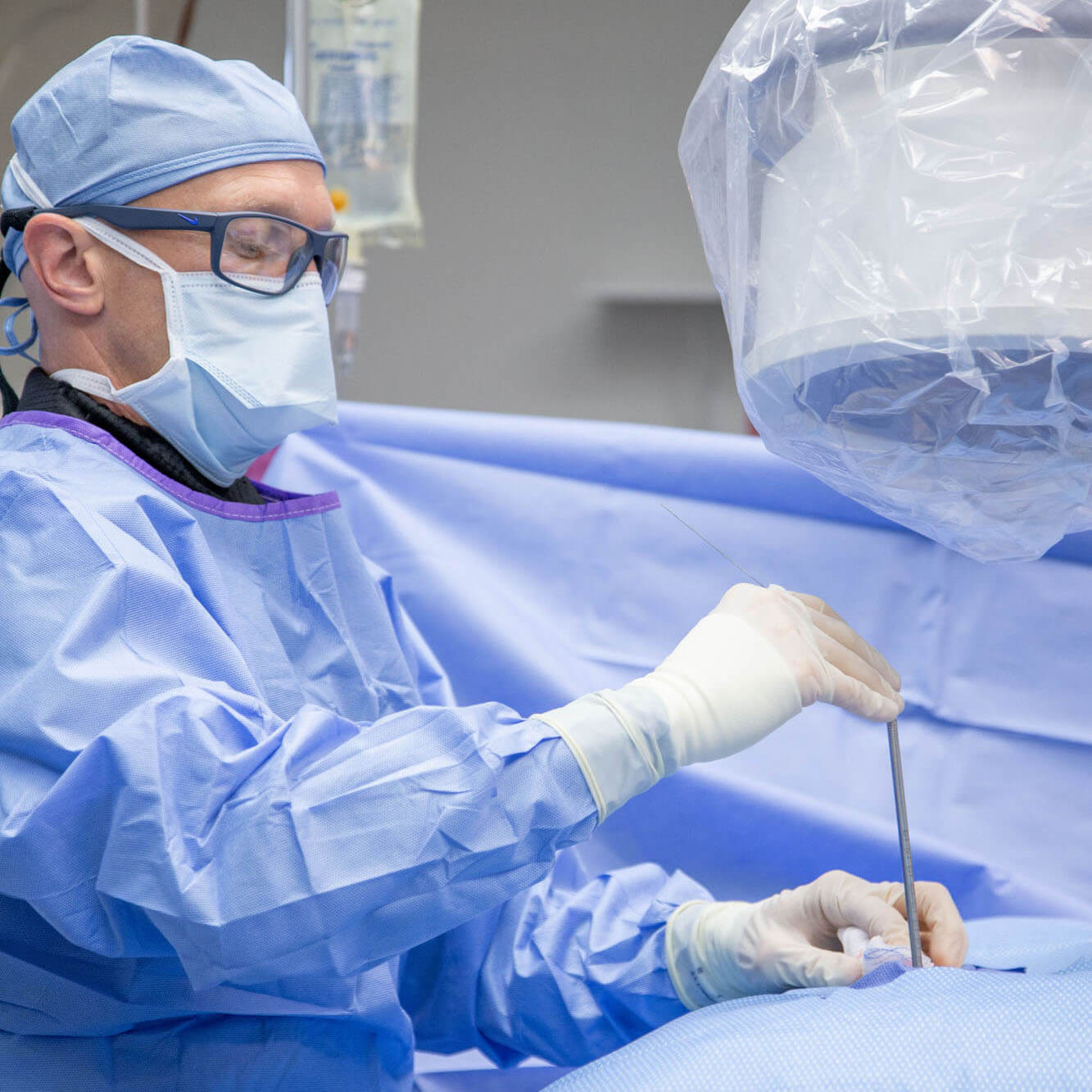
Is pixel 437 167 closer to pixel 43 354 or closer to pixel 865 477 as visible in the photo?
pixel 43 354

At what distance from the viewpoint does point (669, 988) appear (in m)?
1.16

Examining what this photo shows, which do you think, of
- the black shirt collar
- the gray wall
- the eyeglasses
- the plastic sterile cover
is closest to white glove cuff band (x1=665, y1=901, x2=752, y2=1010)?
the plastic sterile cover

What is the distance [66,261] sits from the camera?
116 centimetres

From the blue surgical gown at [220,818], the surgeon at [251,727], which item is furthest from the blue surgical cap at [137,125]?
the blue surgical gown at [220,818]

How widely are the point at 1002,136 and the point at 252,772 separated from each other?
64 centimetres

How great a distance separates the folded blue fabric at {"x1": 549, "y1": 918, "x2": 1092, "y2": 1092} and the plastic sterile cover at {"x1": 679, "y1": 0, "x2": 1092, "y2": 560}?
314mm

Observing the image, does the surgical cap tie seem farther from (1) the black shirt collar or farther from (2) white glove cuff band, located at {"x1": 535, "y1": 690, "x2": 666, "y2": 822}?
(2) white glove cuff band, located at {"x1": 535, "y1": 690, "x2": 666, "y2": 822}

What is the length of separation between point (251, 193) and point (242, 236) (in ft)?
0.15

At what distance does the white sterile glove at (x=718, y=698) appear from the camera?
34.2 inches

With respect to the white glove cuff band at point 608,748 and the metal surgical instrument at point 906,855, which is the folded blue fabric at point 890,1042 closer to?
the metal surgical instrument at point 906,855

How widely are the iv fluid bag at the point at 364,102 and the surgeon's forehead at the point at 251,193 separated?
0.91 metres

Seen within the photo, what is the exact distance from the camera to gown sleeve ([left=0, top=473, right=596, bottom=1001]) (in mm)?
796

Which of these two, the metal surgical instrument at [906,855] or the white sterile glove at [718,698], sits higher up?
the white sterile glove at [718,698]

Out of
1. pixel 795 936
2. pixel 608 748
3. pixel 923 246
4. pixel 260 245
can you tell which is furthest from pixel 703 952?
pixel 260 245
